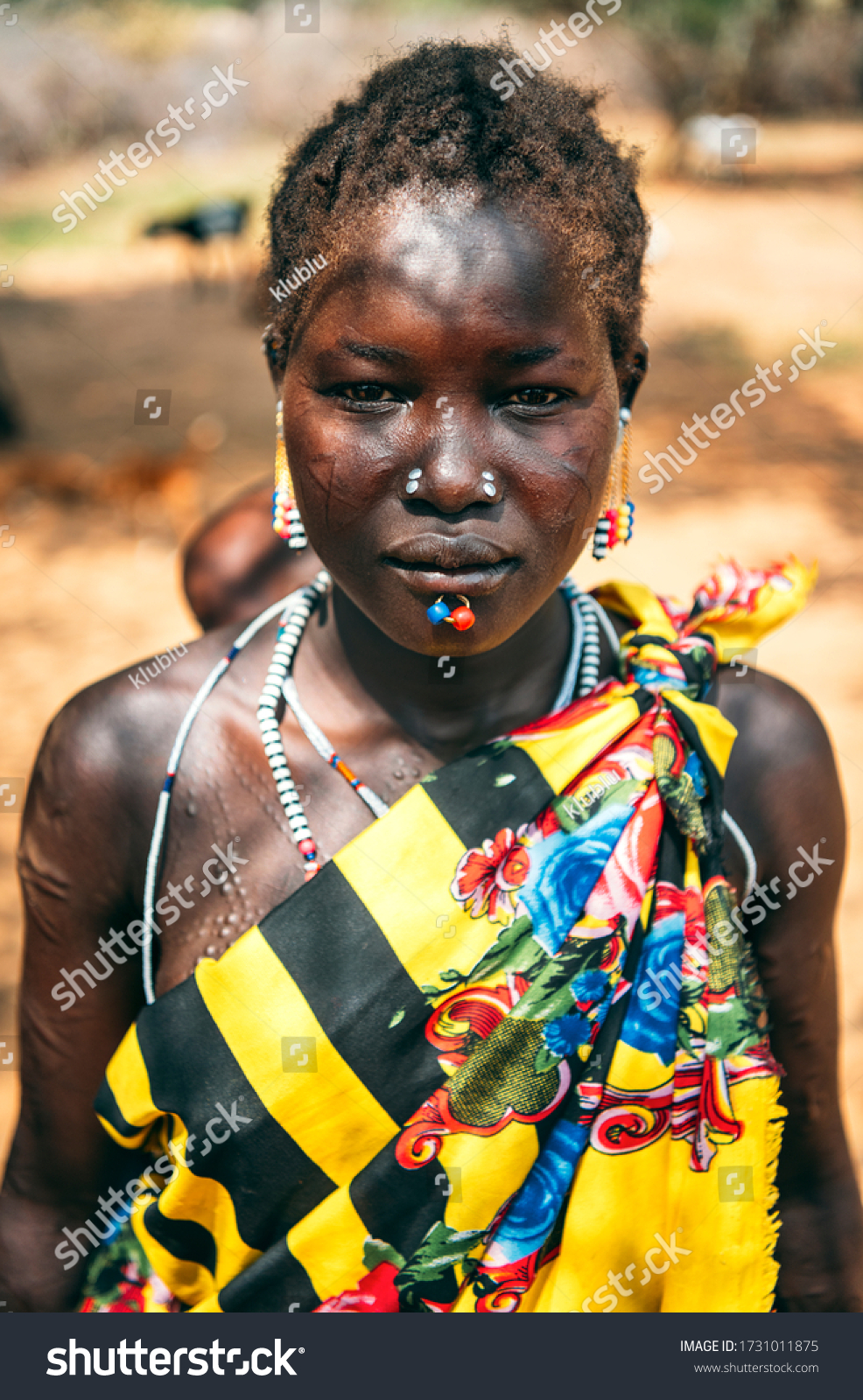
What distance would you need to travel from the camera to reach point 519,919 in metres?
1.33

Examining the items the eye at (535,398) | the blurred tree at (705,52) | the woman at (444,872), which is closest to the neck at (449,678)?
the woman at (444,872)

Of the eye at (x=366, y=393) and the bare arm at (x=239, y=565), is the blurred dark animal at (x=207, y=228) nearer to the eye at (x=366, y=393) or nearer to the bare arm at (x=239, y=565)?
the bare arm at (x=239, y=565)

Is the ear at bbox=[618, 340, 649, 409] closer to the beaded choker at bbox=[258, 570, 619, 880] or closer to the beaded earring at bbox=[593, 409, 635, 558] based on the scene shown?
the beaded earring at bbox=[593, 409, 635, 558]

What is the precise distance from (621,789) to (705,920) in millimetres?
200

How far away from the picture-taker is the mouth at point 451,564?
1.20 meters

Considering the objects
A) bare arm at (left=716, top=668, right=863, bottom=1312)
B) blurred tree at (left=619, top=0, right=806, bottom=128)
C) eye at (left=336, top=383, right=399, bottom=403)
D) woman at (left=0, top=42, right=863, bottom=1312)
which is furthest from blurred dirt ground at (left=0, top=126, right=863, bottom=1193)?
blurred tree at (left=619, top=0, right=806, bottom=128)

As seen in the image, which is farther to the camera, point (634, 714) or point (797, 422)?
point (797, 422)

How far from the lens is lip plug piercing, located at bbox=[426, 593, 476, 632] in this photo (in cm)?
122

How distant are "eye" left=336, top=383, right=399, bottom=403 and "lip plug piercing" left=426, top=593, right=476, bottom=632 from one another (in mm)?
227

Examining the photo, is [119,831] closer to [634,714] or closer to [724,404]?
[634,714]

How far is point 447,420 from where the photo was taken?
1.18 metres

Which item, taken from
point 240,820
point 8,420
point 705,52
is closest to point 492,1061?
point 240,820

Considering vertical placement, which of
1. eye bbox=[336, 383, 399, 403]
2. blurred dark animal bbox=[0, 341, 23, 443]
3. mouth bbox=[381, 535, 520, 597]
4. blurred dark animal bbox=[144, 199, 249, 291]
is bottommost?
mouth bbox=[381, 535, 520, 597]
